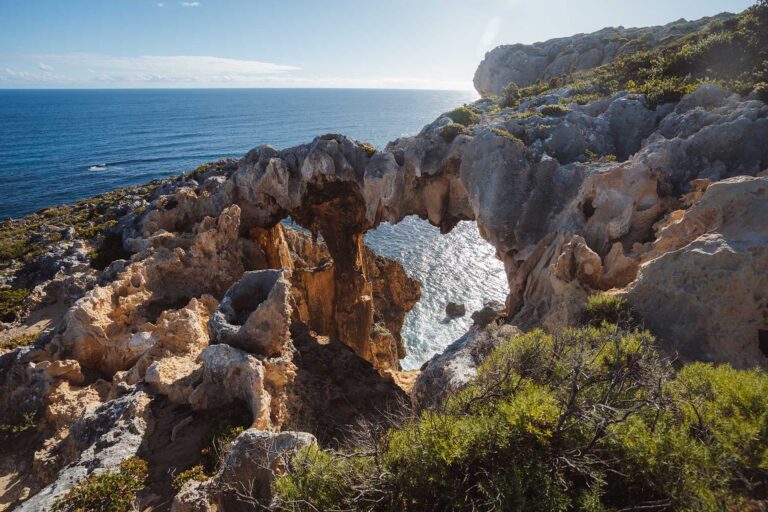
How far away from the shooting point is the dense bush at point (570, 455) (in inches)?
241

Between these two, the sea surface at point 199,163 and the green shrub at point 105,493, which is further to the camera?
the sea surface at point 199,163

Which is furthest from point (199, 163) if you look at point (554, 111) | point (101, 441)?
point (101, 441)

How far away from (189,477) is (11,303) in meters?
25.6

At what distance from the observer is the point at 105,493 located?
9.63 meters

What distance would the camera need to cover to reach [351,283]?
3130 centimetres

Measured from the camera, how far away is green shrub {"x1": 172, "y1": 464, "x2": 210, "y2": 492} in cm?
1014

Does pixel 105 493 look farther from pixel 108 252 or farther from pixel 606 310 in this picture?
pixel 108 252

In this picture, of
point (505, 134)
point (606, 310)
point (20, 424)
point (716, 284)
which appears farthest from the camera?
point (505, 134)

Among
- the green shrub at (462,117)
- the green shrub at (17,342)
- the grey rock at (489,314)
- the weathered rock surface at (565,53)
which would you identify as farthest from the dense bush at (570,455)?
the weathered rock surface at (565,53)

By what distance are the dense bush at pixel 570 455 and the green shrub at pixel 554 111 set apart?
698 inches

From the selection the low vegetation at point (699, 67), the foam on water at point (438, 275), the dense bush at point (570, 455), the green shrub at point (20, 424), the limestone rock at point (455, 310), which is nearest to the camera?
the dense bush at point (570, 455)

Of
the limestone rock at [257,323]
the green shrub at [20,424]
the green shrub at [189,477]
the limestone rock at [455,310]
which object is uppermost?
the limestone rock at [257,323]

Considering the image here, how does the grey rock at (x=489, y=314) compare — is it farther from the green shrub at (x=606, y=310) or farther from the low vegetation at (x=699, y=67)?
the low vegetation at (x=699, y=67)

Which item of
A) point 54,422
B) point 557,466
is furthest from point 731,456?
point 54,422
